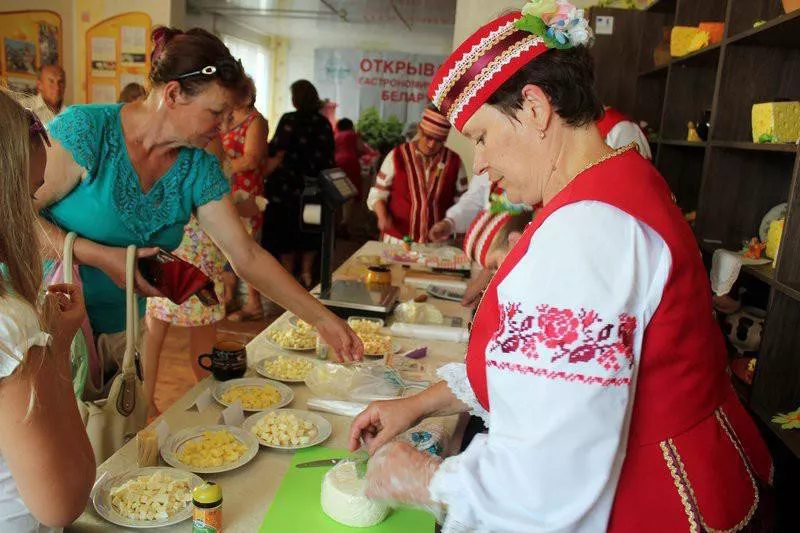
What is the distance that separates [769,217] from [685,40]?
108 cm

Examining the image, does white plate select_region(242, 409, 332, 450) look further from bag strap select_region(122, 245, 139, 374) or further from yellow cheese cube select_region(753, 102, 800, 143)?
yellow cheese cube select_region(753, 102, 800, 143)

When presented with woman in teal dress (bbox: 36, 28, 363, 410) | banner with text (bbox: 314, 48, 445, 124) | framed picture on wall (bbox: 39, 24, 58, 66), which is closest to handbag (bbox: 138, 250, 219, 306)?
woman in teal dress (bbox: 36, 28, 363, 410)

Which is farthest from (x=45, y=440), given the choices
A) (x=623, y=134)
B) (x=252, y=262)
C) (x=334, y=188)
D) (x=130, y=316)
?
(x=623, y=134)

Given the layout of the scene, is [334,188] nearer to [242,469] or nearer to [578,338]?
[242,469]

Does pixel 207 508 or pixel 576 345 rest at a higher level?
pixel 576 345

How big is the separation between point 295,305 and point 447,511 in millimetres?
1125

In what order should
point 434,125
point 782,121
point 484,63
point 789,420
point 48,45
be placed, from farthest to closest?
point 48,45, point 434,125, point 782,121, point 789,420, point 484,63

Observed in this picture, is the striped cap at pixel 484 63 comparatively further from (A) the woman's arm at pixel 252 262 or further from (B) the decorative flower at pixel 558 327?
(A) the woman's arm at pixel 252 262

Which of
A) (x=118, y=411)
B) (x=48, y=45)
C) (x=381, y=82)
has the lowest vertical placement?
(x=118, y=411)

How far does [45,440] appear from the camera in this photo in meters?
0.93

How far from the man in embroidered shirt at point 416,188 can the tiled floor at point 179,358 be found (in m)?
1.24

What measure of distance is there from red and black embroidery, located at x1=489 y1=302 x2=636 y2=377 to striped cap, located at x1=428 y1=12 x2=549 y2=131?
1.25 feet

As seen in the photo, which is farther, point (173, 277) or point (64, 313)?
point (173, 277)

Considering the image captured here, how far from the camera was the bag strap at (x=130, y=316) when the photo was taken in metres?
1.43
